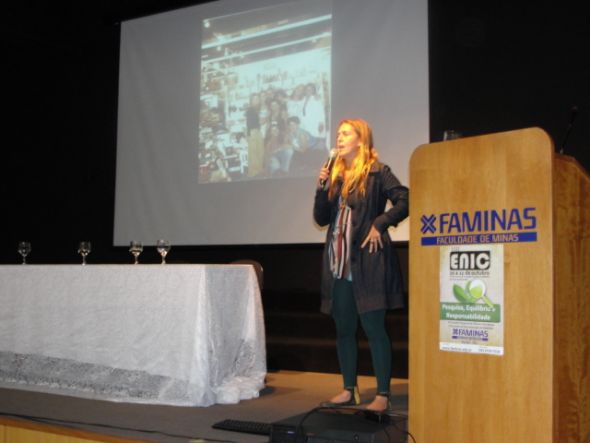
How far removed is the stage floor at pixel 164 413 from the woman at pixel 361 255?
0.33m

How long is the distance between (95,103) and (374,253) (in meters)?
4.21

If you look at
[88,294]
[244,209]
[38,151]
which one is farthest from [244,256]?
[38,151]

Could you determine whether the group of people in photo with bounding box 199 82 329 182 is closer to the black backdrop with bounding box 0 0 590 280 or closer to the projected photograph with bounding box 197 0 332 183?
the projected photograph with bounding box 197 0 332 183

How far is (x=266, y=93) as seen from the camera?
5.29 meters

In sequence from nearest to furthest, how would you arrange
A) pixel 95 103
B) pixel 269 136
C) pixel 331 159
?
pixel 331 159 → pixel 269 136 → pixel 95 103

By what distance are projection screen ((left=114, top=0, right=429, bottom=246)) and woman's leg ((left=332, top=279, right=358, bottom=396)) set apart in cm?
163

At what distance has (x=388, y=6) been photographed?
487 cm

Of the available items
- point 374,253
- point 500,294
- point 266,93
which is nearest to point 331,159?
point 374,253

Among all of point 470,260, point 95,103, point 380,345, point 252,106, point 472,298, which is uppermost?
point 95,103

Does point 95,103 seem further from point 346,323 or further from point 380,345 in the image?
point 380,345

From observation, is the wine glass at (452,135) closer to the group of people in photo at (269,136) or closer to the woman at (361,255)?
the woman at (361,255)

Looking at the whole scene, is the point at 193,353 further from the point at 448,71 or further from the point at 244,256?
the point at 448,71

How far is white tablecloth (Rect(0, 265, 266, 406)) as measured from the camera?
330 centimetres

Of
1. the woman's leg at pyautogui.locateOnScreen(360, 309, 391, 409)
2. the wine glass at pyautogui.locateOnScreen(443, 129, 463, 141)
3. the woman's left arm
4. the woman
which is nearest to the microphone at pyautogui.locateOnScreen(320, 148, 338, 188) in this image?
the woman
